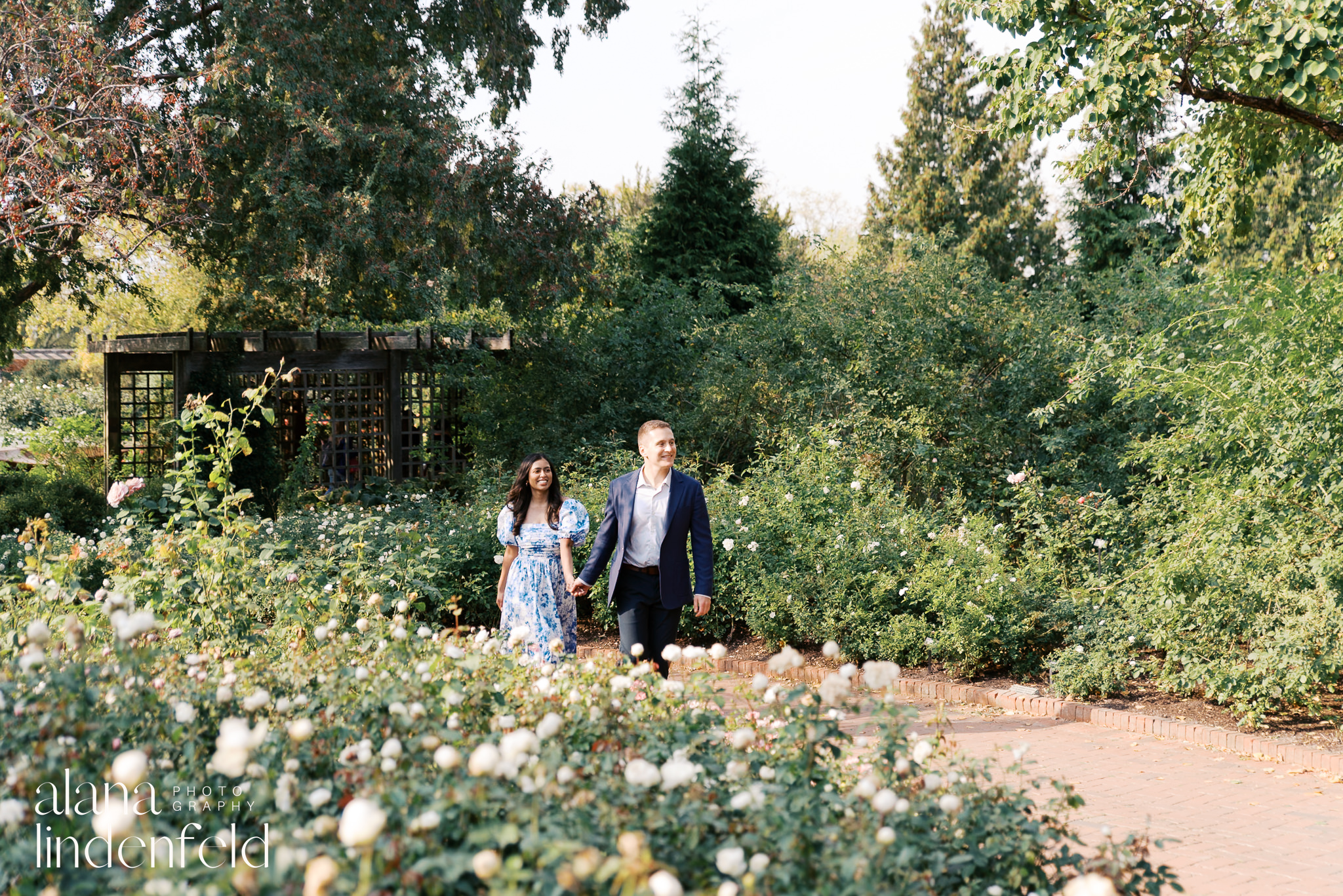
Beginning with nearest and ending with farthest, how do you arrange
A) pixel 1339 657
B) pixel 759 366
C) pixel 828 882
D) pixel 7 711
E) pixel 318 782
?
pixel 828 882 < pixel 318 782 < pixel 7 711 < pixel 1339 657 < pixel 759 366

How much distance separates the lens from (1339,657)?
534 cm

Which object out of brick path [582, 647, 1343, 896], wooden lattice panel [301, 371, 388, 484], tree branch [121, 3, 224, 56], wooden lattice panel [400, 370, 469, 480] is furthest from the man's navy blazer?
tree branch [121, 3, 224, 56]

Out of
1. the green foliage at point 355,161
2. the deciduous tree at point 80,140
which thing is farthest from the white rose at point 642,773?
the green foliage at point 355,161

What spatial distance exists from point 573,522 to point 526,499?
31cm

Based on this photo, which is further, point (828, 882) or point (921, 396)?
point (921, 396)

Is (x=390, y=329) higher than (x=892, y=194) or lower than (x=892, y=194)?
lower

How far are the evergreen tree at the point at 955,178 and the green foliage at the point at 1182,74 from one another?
18436mm

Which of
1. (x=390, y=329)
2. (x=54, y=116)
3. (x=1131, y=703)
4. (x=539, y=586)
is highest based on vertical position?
(x=54, y=116)

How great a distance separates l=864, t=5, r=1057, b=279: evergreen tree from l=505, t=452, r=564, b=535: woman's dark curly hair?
23948 millimetres

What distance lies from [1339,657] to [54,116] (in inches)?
448

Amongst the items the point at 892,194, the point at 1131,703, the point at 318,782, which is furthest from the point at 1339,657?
the point at 892,194

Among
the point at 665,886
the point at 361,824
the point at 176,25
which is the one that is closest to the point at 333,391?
the point at 176,25

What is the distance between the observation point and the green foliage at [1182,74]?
6691mm

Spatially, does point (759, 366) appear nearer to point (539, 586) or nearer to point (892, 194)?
point (539, 586)
